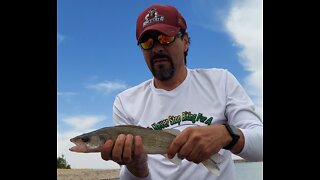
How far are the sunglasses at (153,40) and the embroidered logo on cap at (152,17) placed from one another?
170 millimetres

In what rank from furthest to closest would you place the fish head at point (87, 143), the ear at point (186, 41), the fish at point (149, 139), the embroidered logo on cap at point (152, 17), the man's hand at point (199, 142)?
the ear at point (186, 41) < the embroidered logo on cap at point (152, 17) < the fish head at point (87, 143) < the fish at point (149, 139) < the man's hand at point (199, 142)

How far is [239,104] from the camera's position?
10.7ft

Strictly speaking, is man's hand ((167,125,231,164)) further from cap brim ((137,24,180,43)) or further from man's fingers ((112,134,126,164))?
cap brim ((137,24,180,43))

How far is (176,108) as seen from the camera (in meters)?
3.49

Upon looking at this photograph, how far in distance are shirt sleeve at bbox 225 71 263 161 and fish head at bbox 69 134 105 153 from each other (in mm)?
1096

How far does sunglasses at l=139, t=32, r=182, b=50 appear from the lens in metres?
3.57

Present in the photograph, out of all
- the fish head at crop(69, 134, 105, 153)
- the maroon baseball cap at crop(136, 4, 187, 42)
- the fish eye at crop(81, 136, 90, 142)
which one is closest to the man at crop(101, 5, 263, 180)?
the maroon baseball cap at crop(136, 4, 187, 42)

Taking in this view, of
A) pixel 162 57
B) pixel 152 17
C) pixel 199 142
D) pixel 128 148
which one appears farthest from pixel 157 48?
pixel 199 142

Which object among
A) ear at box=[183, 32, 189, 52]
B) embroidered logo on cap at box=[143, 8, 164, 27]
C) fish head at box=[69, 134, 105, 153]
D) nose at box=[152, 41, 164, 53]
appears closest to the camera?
fish head at box=[69, 134, 105, 153]

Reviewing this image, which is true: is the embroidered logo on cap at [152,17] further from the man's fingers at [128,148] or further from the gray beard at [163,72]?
the man's fingers at [128,148]

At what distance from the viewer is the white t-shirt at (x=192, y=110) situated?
322cm

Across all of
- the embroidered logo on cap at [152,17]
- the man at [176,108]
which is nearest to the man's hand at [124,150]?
the man at [176,108]

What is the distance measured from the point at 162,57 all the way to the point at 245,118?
93cm
